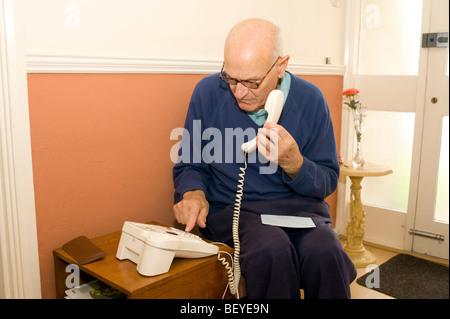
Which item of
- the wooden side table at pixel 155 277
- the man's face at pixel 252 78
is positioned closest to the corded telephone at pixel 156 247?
the wooden side table at pixel 155 277

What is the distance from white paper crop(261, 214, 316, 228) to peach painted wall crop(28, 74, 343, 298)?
1.74 ft

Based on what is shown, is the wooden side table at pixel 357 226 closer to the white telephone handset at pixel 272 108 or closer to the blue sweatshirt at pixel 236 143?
the blue sweatshirt at pixel 236 143

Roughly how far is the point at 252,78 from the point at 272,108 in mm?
125

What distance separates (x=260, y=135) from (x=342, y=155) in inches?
66.1

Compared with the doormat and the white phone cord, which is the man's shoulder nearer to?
the white phone cord

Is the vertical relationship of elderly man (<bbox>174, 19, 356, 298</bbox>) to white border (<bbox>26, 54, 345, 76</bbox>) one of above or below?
below

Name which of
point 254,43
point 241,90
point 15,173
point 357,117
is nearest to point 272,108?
point 241,90

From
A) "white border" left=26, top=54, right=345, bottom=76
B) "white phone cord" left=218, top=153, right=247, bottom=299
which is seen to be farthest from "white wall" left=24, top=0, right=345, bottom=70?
"white phone cord" left=218, top=153, right=247, bottom=299

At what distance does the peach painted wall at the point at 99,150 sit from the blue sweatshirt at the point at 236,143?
167 millimetres

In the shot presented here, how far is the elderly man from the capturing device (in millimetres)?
1447

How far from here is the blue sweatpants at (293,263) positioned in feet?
4.67
